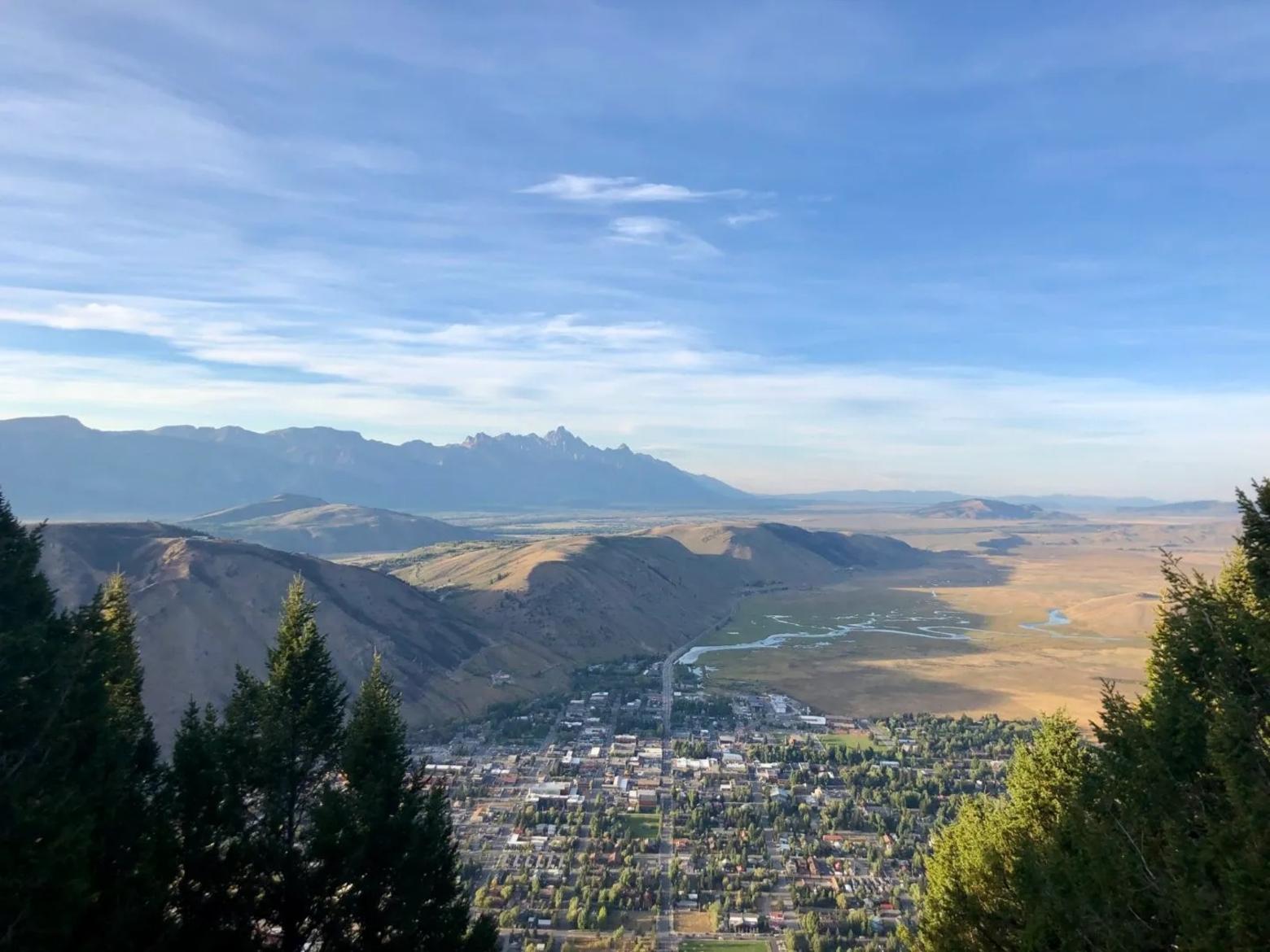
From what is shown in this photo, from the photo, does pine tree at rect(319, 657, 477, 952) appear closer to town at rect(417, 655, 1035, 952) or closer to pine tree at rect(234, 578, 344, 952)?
pine tree at rect(234, 578, 344, 952)

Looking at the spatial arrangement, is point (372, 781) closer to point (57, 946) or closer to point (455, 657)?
point (57, 946)

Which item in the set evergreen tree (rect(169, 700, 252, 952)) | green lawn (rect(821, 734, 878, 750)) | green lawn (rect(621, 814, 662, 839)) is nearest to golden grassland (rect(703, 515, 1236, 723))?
green lawn (rect(821, 734, 878, 750))

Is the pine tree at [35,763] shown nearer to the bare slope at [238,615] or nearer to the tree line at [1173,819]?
the tree line at [1173,819]

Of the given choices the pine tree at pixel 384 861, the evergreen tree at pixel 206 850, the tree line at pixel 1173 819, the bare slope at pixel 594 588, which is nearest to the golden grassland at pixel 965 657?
the bare slope at pixel 594 588

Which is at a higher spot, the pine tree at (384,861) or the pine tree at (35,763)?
the pine tree at (35,763)

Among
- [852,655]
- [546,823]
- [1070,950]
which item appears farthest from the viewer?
[852,655]

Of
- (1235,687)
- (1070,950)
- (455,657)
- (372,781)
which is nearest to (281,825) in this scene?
(372,781)
